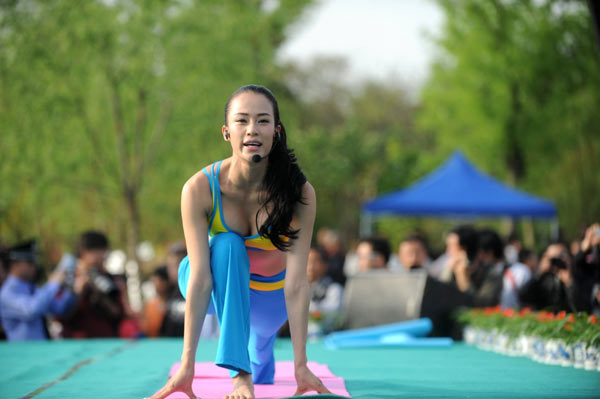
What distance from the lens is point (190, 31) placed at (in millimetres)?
12109

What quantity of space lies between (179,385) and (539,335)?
3.21 meters

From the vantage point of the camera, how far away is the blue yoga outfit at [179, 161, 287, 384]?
143 inches

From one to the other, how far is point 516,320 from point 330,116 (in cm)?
3509

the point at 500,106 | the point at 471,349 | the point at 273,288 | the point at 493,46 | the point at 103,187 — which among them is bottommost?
the point at 471,349

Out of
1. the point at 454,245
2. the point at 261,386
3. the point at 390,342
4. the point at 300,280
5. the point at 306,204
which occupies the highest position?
the point at 306,204

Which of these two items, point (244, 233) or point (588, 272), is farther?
point (588, 272)

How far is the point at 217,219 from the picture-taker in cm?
389

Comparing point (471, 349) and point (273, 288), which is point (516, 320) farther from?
point (273, 288)

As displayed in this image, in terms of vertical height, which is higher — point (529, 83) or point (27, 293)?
point (529, 83)

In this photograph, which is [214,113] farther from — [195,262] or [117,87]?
[195,262]

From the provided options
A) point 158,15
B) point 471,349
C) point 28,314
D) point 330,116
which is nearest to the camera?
point 471,349

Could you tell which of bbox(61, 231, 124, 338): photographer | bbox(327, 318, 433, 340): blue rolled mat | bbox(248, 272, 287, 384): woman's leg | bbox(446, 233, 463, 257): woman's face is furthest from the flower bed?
bbox(61, 231, 124, 338): photographer

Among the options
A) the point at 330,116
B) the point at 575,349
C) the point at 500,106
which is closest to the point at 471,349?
the point at 575,349

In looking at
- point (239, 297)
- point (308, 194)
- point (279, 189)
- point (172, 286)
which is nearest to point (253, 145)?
point (279, 189)
